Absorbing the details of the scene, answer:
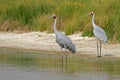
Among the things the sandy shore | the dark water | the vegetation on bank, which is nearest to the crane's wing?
the sandy shore

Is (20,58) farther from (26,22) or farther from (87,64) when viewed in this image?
(26,22)

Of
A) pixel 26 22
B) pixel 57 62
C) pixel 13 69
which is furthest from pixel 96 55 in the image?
pixel 26 22

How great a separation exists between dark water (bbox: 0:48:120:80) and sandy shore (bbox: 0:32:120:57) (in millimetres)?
933

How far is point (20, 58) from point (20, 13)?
8.02 metres

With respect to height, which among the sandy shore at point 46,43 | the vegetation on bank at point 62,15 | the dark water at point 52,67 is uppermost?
the vegetation on bank at point 62,15

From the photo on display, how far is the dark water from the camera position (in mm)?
13445

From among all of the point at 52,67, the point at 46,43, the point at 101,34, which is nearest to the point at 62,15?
the point at 46,43

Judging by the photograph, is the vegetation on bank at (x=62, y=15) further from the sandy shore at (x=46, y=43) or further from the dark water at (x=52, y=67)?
the dark water at (x=52, y=67)

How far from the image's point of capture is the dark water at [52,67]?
1345 cm

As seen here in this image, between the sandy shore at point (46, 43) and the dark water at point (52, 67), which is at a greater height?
the sandy shore at point (46, 43)

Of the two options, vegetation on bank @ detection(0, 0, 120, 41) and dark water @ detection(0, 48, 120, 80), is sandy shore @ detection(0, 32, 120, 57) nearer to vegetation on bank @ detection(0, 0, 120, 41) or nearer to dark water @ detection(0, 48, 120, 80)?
vegetation on bank @ detection(0, 0, 120, 41)

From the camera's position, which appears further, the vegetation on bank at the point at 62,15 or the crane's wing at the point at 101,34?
the vegetation on bank at the point at 62,15

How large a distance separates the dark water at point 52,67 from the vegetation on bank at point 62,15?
2975 mm

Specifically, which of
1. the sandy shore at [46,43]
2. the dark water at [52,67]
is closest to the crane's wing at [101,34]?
the sandy shore at [46,43]
